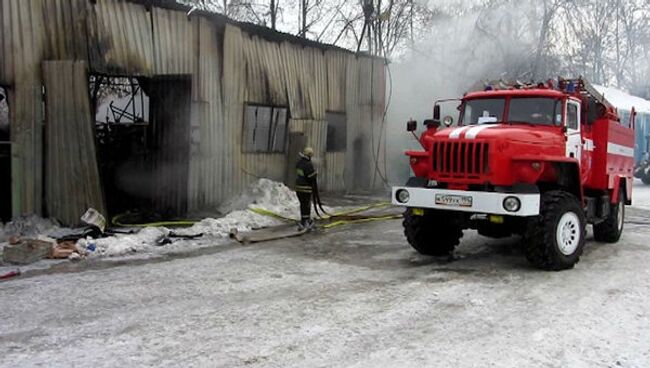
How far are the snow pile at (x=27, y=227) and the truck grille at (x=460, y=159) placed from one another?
243 inches

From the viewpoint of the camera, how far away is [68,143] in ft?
31.3

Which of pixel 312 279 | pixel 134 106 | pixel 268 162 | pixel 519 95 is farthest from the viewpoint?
pixel 134 106

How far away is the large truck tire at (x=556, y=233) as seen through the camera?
724 centimetres

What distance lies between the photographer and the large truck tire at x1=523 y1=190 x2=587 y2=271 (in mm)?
7242

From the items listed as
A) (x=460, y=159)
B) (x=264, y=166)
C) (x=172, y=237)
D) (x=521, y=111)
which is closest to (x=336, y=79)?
(x=264, y=166)

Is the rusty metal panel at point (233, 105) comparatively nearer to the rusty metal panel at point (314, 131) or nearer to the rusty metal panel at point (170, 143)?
the rusty metal panel at point (170, 143)

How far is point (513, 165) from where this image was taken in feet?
24.3

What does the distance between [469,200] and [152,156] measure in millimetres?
7930

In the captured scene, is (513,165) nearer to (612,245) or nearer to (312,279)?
(312,279)

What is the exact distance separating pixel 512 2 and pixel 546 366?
16.8 metres

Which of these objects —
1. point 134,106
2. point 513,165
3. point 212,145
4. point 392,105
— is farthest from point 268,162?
point 513,165

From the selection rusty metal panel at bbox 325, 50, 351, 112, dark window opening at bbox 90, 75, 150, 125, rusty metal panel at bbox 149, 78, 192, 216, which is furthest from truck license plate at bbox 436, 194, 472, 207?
dark window opening at bbox 90, 75, 150, 125

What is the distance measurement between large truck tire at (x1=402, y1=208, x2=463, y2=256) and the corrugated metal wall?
5.53 meters

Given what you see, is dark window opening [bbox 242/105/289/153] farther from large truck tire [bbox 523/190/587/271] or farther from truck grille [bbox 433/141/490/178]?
large truck tire [bbox 523/190/587/271]
